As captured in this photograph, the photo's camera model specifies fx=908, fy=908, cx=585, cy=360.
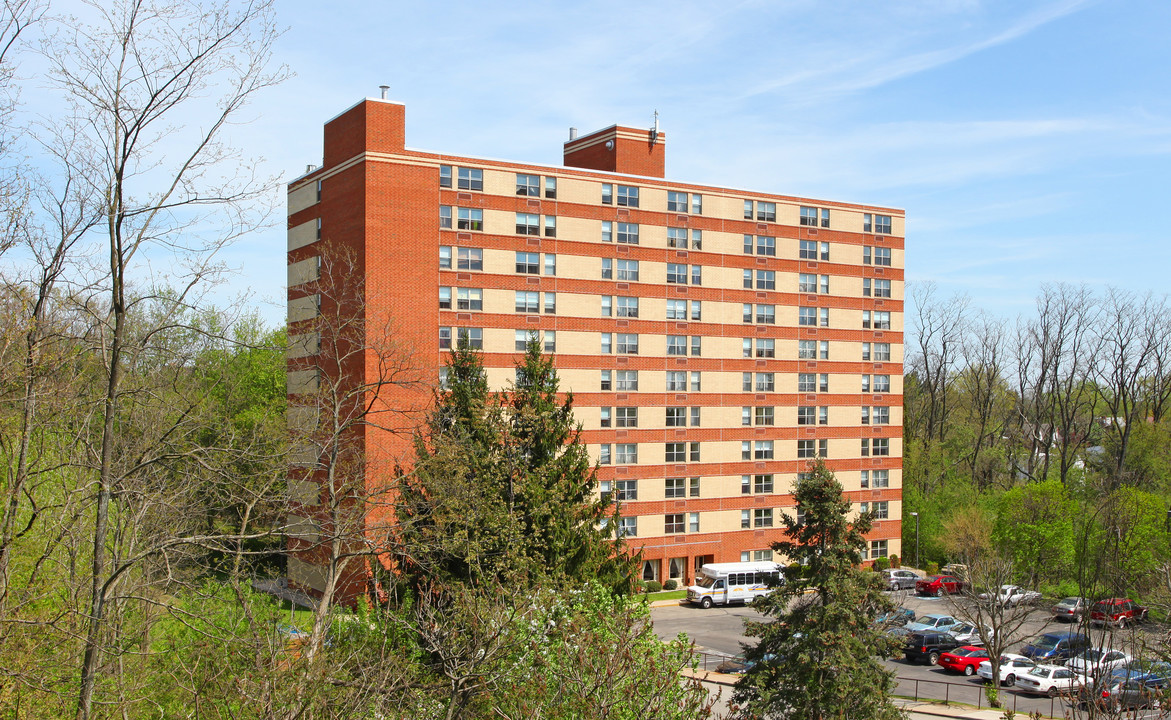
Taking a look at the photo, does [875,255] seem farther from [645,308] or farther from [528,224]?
[528,224]

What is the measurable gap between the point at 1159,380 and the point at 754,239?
46.6 metres

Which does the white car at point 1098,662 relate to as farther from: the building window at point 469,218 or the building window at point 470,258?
the building window at point 469,218

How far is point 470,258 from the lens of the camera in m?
48.7

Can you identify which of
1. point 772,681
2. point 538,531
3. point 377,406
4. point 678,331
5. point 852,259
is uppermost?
point 852,259

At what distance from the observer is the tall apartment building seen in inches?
1834

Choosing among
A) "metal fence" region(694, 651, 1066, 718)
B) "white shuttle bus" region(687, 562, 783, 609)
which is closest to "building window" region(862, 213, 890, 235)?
"white shuttle bus" region(687, 562, 783, 609)

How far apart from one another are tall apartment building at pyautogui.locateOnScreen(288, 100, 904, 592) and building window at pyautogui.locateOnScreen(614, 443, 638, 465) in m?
0.13

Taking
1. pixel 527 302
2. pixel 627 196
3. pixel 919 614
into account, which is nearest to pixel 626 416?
pixel 527 302

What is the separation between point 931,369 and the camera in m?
88.4

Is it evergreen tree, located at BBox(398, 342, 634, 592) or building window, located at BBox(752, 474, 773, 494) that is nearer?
evergreen tree, located at BBox(398, 342, 634, 592)

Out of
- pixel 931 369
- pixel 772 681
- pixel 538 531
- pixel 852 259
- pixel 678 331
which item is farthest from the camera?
pixel 931 369

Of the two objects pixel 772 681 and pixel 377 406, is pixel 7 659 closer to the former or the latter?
pixel 772 681

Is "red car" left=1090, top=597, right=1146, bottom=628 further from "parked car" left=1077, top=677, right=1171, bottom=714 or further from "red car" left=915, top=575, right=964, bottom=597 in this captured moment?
"red car" left=915, top=575, right=964, bottom=597

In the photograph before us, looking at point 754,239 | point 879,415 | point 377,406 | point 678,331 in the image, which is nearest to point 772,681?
point 377,406
